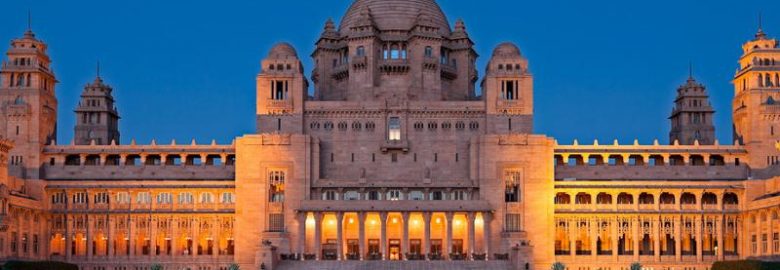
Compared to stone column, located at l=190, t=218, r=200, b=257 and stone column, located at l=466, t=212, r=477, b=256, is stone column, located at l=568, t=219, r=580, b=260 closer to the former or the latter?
stone column, located at l=466, t=212, r=477, b=256

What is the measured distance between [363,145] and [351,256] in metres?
15.4

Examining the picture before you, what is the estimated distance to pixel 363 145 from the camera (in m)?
151

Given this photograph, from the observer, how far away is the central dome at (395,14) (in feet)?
529

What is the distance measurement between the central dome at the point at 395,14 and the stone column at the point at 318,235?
101ft

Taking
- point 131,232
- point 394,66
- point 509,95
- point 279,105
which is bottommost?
point 131,232

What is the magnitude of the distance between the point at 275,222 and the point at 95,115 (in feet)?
135

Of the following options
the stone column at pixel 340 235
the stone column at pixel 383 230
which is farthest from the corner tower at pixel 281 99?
the stone column at pixel 383 230

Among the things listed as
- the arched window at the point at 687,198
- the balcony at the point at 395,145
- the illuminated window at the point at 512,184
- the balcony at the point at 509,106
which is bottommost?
the arched window at the point at 687,198

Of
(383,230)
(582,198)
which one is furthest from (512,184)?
(383,230)

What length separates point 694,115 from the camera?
17350 centimetres

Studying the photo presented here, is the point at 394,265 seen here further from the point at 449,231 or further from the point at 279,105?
the point at 279,105

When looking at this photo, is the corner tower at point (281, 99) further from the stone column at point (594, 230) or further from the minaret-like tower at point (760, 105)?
the minaret-like tower at point (760, 105)

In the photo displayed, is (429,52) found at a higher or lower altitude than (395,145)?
higher

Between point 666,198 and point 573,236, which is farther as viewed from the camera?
point 666,198
